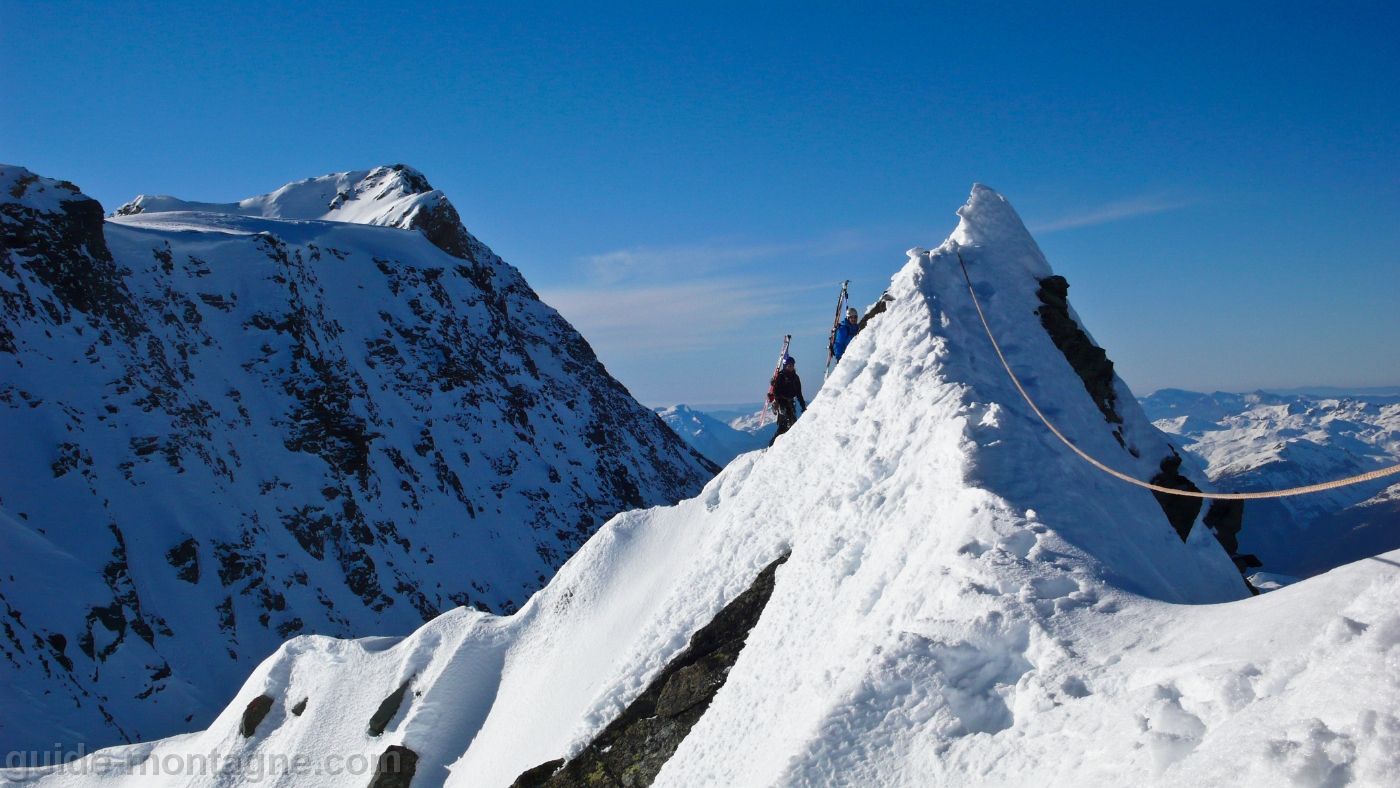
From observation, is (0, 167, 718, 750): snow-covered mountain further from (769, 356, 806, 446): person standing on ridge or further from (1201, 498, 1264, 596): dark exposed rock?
(1201, 498, 1264, 596): dark exposed rock

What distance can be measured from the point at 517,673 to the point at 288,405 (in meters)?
48.6

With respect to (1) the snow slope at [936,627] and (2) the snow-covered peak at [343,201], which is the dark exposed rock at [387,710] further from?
(2) the snow-covered peak at [343,201]

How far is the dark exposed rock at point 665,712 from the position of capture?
31.4 ft

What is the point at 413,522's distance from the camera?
189ft

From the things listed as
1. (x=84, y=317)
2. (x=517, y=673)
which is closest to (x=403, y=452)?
(x=84, y=317)

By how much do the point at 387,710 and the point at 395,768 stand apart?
5.50ft

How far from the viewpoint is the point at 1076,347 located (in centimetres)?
1251

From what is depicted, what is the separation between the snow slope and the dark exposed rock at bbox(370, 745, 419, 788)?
0.24m

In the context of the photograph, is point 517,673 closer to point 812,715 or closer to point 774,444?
point 774,444

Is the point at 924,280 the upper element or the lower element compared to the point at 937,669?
upper

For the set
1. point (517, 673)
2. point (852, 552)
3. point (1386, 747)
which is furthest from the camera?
point (517, 673)

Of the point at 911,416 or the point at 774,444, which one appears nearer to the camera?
the point at 911,416

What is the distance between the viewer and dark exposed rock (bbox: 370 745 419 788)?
14.4 meters

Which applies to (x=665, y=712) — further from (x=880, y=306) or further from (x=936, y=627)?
(x=880, y=306)
